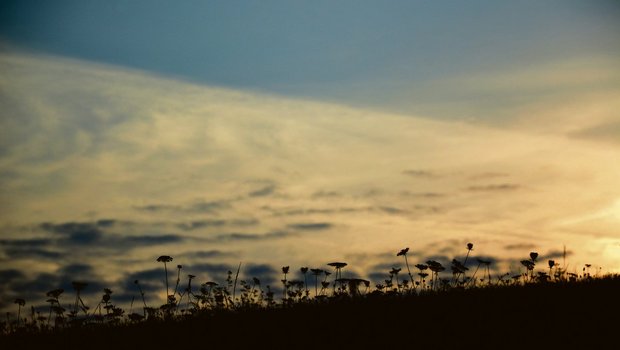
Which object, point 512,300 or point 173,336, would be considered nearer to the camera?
point 173,336

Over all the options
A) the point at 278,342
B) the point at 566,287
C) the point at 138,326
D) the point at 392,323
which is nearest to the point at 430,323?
the point at 392,323

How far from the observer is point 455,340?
838cm

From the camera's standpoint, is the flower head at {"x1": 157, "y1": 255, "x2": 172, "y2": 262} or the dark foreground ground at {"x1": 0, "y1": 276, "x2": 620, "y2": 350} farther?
the flower head at {"x1": 157, "y1": 255, "x2": 172, "y2": 262}

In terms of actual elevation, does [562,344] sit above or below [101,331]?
below

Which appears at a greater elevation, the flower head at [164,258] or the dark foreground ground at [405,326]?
the flower head at [164,258]

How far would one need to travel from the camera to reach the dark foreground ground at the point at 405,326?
27.7 feet

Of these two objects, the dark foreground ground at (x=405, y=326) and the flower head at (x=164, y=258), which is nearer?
the dark foreground ground at (x=405, y=326)

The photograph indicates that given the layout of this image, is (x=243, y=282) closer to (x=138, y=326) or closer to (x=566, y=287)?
(x=138, y=326)

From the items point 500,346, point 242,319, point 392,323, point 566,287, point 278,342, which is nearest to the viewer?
point 500,346

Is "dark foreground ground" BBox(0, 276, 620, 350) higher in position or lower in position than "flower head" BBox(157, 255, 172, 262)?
lower

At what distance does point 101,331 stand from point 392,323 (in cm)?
476

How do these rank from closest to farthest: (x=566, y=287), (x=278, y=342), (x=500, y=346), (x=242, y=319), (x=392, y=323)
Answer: (x=500, y=346) → (x=278, y=342) → (x=392, y=323) → (x=242, y=319) → (x=566, y=287)

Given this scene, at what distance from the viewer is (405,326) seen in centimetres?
915

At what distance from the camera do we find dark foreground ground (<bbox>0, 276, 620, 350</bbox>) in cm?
845
